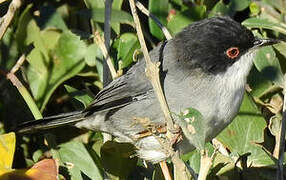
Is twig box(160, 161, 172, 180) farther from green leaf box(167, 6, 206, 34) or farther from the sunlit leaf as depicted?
green leaf box(167, 6, 206, 34)

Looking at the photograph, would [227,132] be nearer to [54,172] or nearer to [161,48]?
[161,48]

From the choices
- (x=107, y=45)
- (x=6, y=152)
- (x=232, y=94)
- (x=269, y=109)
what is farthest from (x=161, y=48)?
(x=6, y=152)

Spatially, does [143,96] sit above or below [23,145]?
above

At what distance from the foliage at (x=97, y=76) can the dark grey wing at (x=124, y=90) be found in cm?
17

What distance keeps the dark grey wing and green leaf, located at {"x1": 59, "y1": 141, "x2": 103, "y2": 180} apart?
280mm

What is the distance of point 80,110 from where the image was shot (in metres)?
4.54

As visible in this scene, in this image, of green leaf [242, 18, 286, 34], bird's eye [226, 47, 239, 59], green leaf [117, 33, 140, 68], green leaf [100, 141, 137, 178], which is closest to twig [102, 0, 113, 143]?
green leaf [117, 33, 140, 68]

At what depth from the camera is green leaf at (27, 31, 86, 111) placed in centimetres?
487

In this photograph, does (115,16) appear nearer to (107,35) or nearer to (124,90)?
(107,35)

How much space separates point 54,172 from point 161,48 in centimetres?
114

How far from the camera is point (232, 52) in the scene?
4.00 m

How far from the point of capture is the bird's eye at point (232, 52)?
4.00 meters

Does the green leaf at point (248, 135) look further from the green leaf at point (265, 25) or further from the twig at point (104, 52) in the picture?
the twig at point (104, 52)

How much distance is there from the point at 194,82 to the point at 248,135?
57 centimetres
